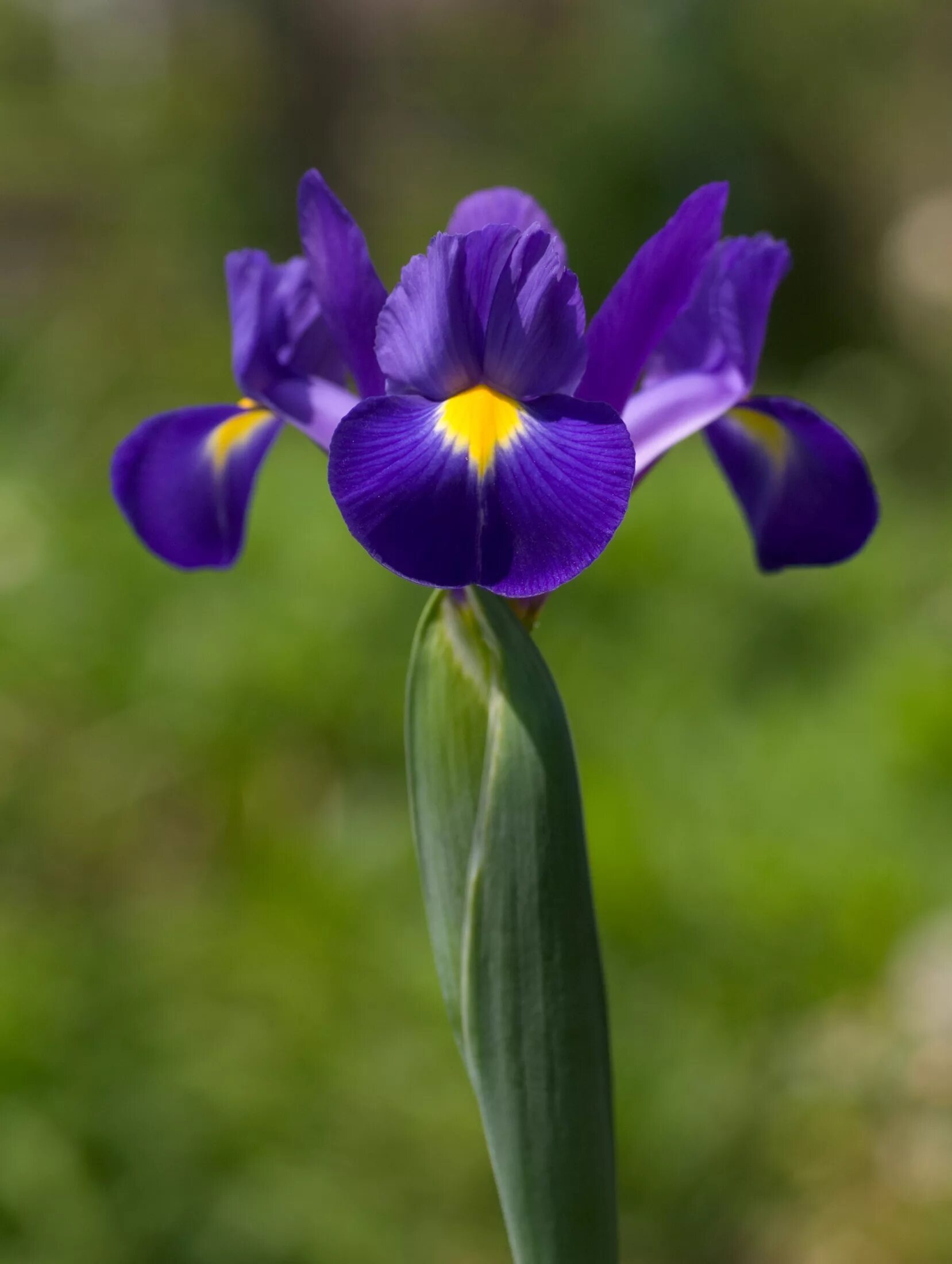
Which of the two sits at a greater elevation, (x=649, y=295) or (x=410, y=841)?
(x=649, y=295)

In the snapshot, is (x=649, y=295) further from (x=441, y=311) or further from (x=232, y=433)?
(x=232, y=433)

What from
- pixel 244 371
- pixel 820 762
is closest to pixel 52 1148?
pixel 244 371

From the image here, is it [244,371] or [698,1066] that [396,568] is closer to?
[244,371]

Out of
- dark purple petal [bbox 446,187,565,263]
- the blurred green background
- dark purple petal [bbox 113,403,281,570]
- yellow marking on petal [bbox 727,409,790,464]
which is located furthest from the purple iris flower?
the blurred green background

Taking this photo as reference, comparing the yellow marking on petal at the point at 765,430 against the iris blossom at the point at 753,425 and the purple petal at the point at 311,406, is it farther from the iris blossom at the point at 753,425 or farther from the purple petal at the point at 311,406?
the purple petal at the point at 311,406

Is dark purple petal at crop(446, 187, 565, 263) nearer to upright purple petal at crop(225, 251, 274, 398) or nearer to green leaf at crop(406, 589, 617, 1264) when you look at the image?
upright purple petal at crop(225, 251, 274, 398)

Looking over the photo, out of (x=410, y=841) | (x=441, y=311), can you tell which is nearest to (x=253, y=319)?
(x=441, y=311)
